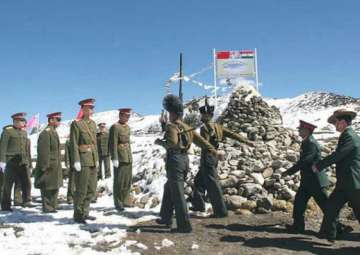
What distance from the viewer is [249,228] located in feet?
29.2

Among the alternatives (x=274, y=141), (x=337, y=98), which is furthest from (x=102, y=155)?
(x=337, y=98)

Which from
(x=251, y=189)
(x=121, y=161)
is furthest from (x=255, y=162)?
(x=121, y=161)

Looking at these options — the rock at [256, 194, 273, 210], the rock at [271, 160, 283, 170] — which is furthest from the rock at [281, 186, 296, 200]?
the rock at [271, 160, 283, 170]

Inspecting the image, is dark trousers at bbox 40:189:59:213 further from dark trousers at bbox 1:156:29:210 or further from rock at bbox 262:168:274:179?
rock at bbox 262:168:274:179

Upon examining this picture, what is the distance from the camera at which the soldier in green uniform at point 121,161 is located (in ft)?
36.0

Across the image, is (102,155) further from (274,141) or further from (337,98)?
(337,98)

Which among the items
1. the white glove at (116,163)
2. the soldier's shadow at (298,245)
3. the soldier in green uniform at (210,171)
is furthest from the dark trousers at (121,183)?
the soldier's shadow at (298,245)

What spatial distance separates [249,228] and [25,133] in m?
6.40

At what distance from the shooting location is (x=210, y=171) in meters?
9.61

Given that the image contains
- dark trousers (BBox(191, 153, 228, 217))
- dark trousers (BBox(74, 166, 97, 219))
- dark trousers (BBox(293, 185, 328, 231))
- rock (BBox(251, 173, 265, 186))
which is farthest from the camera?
rock (BBox(251, 173, 265, 186))

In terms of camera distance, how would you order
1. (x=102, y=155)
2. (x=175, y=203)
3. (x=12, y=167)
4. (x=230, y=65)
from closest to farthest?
(x=175, y=203), (x=12, y=167), (x=102, y=155), (x=230, y=65)

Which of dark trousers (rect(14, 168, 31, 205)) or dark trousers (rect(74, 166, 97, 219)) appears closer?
dark trousers (rect(74, 166, 97, 219))

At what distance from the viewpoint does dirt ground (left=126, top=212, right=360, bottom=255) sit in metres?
7.45

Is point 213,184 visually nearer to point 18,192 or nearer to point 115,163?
point 115,163
